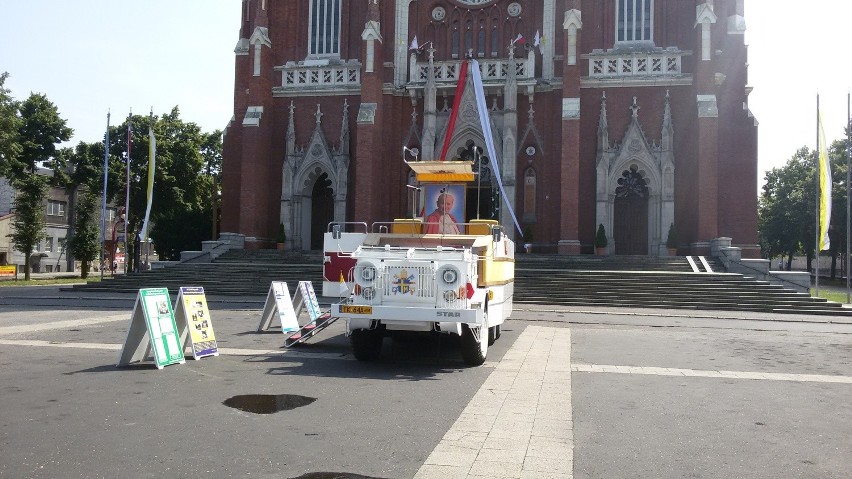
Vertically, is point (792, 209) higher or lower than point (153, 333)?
higher

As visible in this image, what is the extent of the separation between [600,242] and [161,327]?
79.5 ft

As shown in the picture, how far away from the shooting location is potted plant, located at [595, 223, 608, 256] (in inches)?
1224

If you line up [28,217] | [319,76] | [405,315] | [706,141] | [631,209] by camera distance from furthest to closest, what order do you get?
[28,217] → [319,76] → [631,209] → [706,141] → [405,315]

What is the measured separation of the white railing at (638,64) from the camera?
3256 centimetres

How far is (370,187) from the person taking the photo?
33094 mm

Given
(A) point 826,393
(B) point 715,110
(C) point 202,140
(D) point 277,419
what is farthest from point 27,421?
(C) point 202,140

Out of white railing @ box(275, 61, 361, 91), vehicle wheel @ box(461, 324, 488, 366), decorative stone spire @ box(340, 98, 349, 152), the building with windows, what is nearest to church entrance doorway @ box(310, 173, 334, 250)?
decorative stone spire @ box(340, 98, 349, 152)

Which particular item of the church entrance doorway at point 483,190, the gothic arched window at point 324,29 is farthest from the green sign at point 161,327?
the gothic arched window at point 324,29

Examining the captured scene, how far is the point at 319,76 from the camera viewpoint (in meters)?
35.8

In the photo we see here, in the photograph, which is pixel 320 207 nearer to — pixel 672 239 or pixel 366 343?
pixel 672 239

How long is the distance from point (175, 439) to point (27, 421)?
1673 mm

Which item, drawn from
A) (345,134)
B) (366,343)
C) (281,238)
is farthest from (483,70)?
(366,343)

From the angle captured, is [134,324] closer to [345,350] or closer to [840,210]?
[345,350]

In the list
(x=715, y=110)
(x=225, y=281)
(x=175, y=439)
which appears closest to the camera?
(x=175, y=439)
